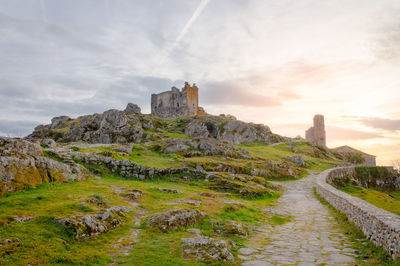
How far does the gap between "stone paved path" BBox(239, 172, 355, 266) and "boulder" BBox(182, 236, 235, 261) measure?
78 centimetres

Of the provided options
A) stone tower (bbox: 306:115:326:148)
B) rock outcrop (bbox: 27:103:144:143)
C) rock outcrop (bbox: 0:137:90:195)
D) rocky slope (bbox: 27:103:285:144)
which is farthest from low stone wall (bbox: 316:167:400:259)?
stone tower (bbox: 306:115:326:148)

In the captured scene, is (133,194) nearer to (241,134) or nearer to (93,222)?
(93,222)

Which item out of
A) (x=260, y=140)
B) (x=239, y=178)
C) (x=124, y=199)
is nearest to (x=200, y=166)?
(x=239, y=178)

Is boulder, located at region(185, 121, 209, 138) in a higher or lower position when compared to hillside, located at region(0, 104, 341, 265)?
higher

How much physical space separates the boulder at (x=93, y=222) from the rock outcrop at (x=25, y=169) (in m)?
5.83

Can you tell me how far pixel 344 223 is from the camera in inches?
587

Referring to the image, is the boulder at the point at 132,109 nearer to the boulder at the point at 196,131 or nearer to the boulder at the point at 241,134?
the boulder at the point at 196,131

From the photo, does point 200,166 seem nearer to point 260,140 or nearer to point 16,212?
point 16,212

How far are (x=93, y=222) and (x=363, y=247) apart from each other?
1205 centimetres

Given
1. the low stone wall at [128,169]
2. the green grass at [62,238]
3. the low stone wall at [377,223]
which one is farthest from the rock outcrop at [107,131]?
the low stone wall at [377,223]

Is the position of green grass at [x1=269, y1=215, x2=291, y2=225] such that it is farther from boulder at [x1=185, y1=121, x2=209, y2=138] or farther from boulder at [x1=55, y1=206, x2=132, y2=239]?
boulder at [x1=185, y1=121, x2=209, y2=138]

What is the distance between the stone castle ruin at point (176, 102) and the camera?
137800 millimetres

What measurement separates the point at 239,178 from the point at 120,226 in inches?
777

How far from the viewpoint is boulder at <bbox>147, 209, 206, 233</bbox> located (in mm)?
12203
